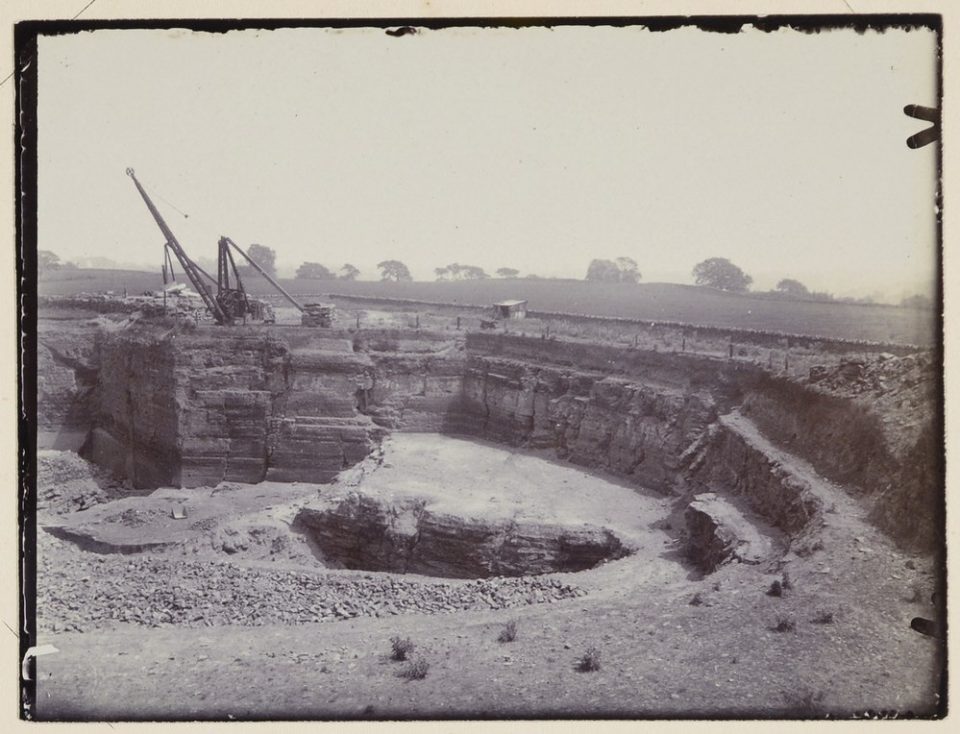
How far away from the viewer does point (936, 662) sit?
320 inches

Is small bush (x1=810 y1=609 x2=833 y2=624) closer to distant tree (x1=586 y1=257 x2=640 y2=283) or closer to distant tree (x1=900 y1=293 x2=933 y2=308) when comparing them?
distant tree (x1=900 y1=293 x2=933 y2=308)

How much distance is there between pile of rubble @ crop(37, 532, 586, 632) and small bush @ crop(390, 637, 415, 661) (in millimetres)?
3102

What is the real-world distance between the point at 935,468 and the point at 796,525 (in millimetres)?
4828

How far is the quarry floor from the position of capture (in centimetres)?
802

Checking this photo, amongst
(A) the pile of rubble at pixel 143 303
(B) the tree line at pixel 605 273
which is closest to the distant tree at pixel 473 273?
(B) the tree line at pixel 605 273

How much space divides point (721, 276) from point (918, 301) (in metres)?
27.1

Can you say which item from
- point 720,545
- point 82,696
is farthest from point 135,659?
point 720,545

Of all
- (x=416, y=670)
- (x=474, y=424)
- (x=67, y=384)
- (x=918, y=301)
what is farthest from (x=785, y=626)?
(x=67, y=384)

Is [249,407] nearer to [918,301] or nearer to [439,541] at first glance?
[439,541]

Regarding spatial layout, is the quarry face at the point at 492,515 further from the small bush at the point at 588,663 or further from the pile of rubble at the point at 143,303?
the pile of rubble at the point at 143,303

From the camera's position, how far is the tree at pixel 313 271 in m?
58.7

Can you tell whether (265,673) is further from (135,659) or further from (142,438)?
(142,438)

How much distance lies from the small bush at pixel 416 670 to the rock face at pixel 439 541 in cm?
695

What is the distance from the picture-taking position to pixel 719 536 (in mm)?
13734
